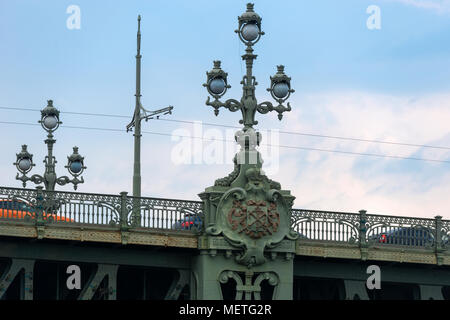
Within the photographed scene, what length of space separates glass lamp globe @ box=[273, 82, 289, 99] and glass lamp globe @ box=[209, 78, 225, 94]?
6.41 feet

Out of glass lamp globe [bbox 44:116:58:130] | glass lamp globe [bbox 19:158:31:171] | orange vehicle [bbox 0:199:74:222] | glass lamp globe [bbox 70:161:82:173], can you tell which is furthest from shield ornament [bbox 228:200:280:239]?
glass lamp globe [bbox 19:158:31:171]

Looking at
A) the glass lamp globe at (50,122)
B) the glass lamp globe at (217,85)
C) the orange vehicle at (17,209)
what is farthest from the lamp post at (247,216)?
the glass lamp globe at (50,122)

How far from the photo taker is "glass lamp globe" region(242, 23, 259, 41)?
4731 cm

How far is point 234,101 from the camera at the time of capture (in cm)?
4694

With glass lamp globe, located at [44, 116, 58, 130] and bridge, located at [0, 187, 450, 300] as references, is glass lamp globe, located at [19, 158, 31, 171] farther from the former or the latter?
bridge, located at [0, 187, 450, 300]

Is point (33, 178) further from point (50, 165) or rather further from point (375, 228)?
point (375, 228)

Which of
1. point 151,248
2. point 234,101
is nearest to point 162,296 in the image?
point 151,248

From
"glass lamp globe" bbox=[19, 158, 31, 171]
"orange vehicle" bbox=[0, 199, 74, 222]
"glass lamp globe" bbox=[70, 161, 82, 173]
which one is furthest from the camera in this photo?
"glass lamp globe" bbox=[19, 158, 31, 171]

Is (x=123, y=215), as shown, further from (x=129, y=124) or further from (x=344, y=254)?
(x=129, y=124)

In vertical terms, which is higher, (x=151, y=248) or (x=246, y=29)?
(x=246, y=29)

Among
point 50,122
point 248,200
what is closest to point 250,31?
point 248,200

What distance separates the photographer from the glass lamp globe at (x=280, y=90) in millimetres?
47125

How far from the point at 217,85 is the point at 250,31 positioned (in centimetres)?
247
